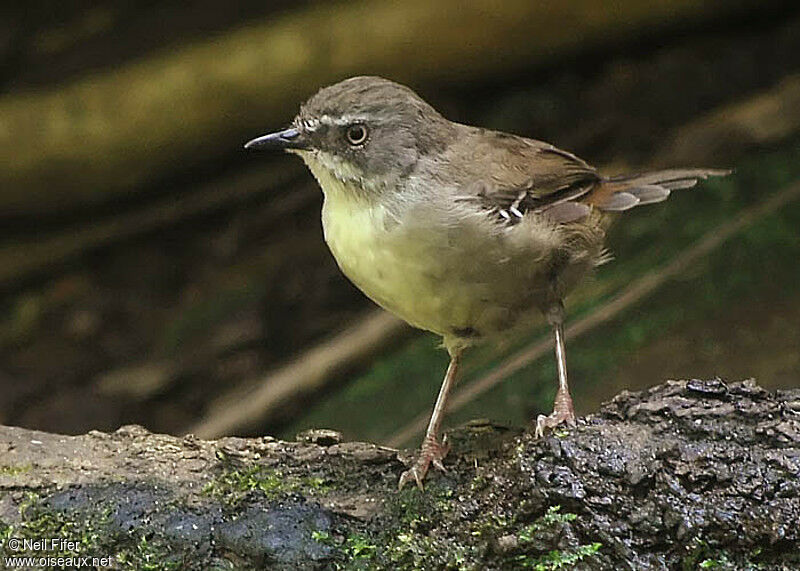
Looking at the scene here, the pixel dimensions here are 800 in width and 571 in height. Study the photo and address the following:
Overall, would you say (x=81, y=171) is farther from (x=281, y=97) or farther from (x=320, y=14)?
(x=320, y=14)

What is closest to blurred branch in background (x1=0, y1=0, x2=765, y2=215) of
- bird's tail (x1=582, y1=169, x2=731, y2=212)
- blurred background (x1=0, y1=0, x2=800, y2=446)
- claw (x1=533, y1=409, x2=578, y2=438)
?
blurred background (x1=0, y1=0, x2=800, y2=446)

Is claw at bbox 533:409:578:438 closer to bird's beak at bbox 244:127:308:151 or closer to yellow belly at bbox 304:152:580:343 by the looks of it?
yellow belly at bbox 304:152:580:343

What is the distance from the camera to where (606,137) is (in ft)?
22.5

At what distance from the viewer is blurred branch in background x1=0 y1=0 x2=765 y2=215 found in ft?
20.8

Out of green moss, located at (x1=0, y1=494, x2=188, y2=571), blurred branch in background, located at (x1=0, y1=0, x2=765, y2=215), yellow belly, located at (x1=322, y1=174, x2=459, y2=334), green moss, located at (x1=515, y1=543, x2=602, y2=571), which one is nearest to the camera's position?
green moss, located at (x1=515, y1=543, x2=602, y2=571)

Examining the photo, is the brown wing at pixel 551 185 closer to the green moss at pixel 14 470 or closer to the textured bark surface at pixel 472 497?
the textured bark surface at pixel 472 497

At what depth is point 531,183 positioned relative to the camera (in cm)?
353

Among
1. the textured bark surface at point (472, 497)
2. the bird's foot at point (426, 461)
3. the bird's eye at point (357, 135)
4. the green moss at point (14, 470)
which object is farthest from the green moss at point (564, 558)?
the green moss at point (14, 470)

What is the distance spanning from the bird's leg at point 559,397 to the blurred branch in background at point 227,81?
10.7 feet

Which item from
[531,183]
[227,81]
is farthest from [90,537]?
[227,81]

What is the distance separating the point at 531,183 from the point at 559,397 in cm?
68

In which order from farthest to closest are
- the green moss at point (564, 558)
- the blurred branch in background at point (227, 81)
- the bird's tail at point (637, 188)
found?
the blurred branch in background at point (227, 81)
the bird's tail at point (637, 188)
the green moss at point (564, 558)

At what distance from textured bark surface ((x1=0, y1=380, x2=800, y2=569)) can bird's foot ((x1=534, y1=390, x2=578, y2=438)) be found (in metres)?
0.04

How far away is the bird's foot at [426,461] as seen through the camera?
10.5 feet
